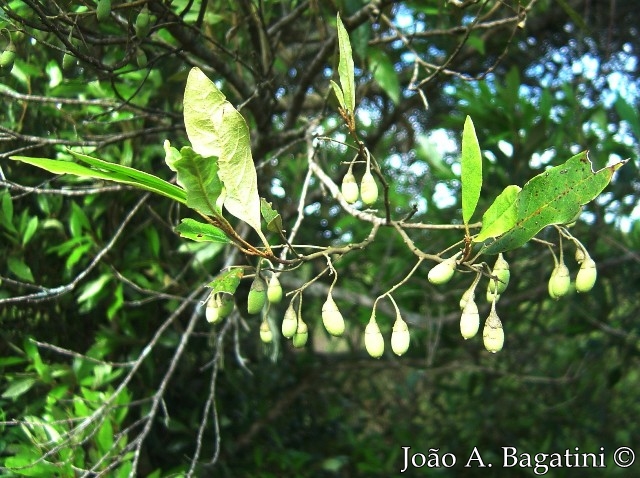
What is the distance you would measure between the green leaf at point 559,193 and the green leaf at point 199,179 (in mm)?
390

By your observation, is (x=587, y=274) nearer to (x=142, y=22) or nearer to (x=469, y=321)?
(x=469, y=321)

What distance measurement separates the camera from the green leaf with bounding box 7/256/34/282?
1925 millimetres

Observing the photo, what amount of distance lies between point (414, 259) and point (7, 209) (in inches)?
68.4

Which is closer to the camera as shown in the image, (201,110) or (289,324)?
(201,110)

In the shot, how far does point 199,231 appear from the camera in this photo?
1.10m

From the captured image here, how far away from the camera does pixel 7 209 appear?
6.17 ft

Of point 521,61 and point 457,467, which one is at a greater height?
point 521,61

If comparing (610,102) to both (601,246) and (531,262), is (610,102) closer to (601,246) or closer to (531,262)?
(601,246)

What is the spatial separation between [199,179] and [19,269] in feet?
3.83

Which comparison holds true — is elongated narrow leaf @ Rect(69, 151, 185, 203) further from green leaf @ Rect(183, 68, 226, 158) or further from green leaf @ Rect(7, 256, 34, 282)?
green leaf @ Rect(7, 256, 34, 282)

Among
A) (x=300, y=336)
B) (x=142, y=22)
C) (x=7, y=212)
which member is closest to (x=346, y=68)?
(x=300, y=336)

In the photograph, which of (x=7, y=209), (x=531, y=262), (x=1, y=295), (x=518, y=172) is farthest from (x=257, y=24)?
(x=531, y=262)

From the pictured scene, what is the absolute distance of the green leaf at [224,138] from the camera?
96 centimetres

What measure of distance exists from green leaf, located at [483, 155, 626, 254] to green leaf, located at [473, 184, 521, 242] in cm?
1
